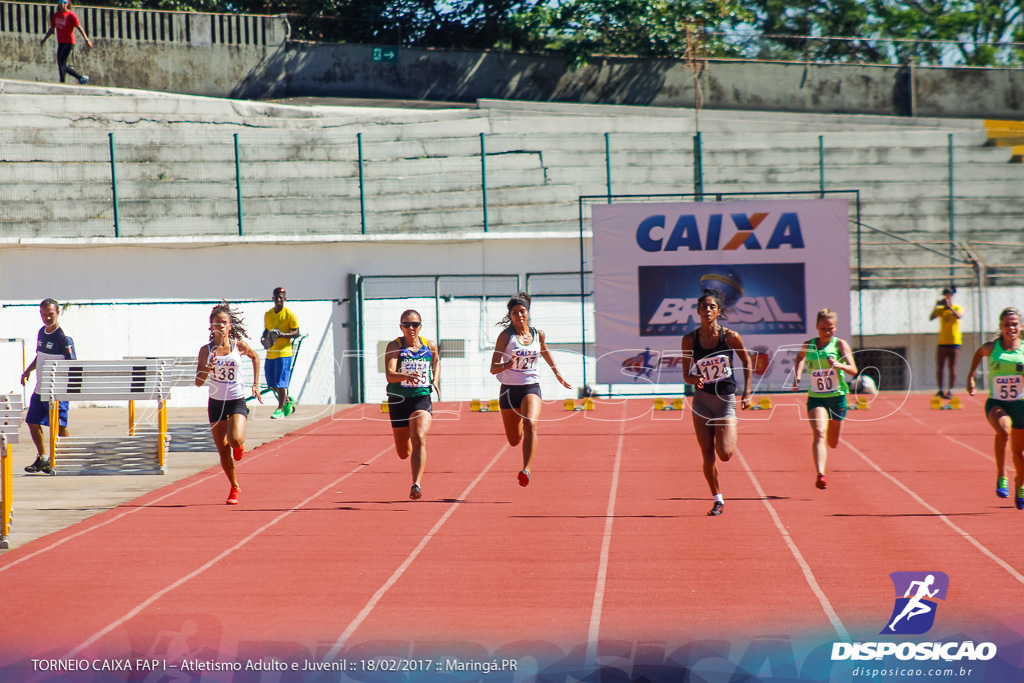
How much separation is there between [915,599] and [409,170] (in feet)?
66.3

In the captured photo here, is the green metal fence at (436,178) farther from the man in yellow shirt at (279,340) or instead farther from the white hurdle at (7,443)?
the white hurdle at (7,443)

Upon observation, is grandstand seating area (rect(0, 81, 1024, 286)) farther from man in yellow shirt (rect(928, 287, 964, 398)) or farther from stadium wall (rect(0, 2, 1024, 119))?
man in yellow shirt (rect(928, 287, 964, 398))

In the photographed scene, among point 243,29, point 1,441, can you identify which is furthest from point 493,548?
point 243,29

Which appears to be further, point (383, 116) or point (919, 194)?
point (383, 116)

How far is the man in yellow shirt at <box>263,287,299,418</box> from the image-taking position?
59.7 ft

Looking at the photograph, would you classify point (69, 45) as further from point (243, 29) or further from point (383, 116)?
point (383, 116)

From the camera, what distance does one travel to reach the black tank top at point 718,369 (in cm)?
971

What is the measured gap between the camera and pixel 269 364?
18.3 m

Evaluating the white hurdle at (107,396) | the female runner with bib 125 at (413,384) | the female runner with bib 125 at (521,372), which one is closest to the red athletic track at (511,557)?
the female runner with bib 125 at (413,384)

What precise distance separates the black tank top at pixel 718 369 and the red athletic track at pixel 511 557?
1159mm

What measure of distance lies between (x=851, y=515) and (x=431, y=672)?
5492 millimetres

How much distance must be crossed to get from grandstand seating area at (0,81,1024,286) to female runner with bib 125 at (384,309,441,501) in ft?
43.0

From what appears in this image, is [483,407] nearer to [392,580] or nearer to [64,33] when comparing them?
[392,580]

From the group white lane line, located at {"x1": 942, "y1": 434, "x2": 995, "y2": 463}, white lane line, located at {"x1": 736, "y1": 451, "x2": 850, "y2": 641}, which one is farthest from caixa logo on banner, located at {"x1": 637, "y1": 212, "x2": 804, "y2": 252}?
white lane line, located at {"x1": 736, "y1": 451, "x2": 850, "y2": 641}
